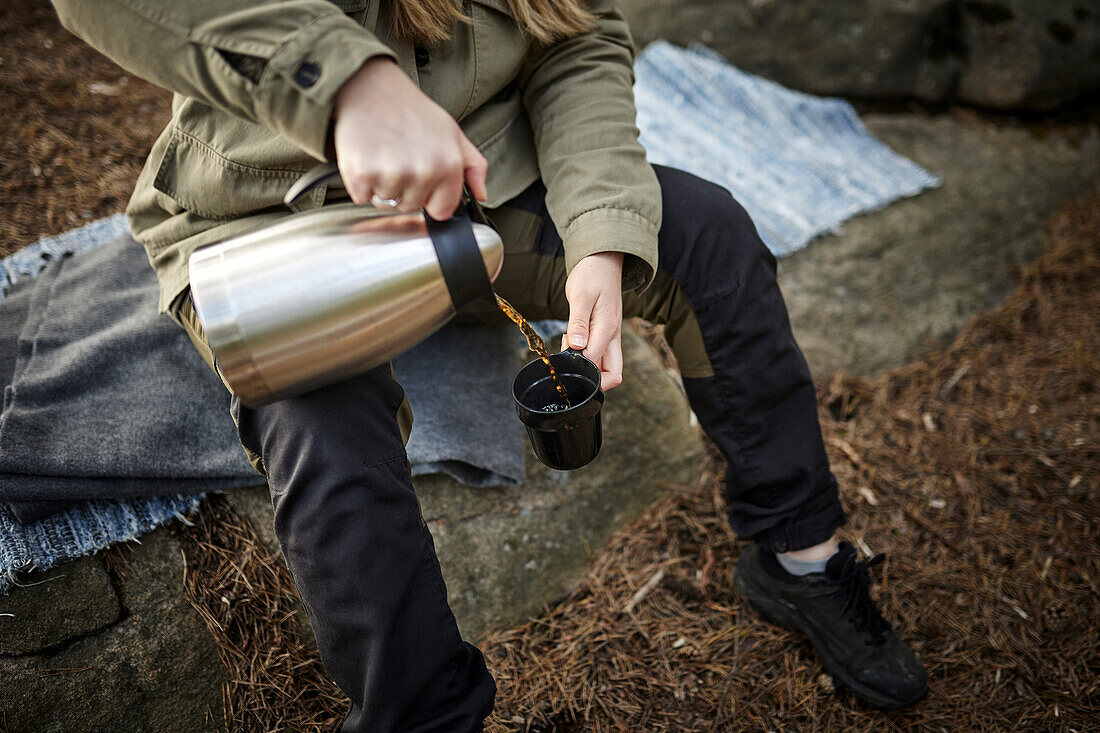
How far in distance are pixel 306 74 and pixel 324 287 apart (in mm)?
291

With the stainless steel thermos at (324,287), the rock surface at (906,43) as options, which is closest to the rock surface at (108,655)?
the stainless steel thermos at (324,287)

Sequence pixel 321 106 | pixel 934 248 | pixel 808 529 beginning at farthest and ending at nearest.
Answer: pixel 934 248 → pixel 808 529 → pixel 321 106

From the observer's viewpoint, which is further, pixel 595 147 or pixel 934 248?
pixel 934 248

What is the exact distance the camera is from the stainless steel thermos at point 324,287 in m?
0.99

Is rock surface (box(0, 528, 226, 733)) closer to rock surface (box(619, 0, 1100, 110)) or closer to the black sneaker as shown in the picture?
the black sneaker

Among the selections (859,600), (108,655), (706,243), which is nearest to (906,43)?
(706,243)

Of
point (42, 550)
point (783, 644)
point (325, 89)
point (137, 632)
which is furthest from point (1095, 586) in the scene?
point (42, 550)

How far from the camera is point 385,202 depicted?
1.05m

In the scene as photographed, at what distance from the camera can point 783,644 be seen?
5.54ft

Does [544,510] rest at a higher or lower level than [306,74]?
lower

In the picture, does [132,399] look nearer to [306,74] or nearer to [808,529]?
[306,74]

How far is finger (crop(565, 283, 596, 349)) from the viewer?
1.28 meters

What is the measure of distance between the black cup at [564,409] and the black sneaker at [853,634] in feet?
2.22

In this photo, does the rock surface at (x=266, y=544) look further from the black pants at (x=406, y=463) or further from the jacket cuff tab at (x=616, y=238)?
the jacket cuff tab at (x=616, y=238)
